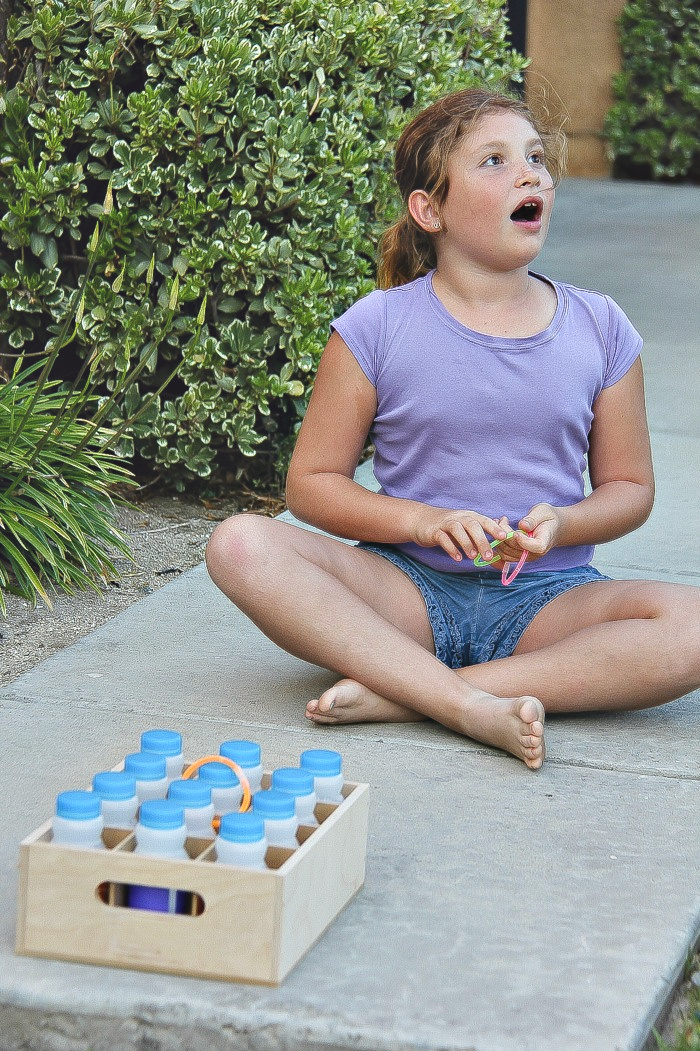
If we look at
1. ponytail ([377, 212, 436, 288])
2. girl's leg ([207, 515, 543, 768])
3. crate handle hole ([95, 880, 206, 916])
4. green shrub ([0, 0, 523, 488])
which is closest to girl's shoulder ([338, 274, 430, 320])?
ponytail ([377, 212, 436, 288])

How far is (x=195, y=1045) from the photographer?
1.86 m

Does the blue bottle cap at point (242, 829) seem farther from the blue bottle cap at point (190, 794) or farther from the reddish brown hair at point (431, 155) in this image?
the reddish brown hair at point (431, 155)

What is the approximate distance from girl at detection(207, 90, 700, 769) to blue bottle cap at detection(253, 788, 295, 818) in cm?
83

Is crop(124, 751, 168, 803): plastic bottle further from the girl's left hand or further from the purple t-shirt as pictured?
the purple t-shirt

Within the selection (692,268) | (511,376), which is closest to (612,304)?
(511,376)

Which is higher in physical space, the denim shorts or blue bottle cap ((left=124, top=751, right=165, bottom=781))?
blue bottle cap ((left=124, top=751, right=165, bottom=781))

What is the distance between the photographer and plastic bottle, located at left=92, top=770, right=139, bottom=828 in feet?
6.56

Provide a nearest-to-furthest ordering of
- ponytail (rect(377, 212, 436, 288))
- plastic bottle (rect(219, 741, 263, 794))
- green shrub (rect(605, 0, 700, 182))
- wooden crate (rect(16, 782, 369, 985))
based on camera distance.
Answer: wooden crate (rect(16, 782, 369, 985)) → plastic bottle (rect(219, 741, 263, 794)) → ponytail (rect(377, 212, 436, 288)) → green shrub (rect(605, 0, 700, 182))

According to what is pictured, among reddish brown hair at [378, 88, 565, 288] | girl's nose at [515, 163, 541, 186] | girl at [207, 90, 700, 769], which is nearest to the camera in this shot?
girl at [207, 90, 700, 769]

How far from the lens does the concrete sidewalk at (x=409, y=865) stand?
6.13 feet

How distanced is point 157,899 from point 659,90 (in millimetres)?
10486

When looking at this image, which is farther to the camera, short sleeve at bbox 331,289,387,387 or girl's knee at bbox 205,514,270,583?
short sleeve at bbox 331,289,387,387

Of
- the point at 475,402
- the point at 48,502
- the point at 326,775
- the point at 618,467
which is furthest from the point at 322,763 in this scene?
the point at 48,502

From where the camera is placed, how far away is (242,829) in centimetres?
188
